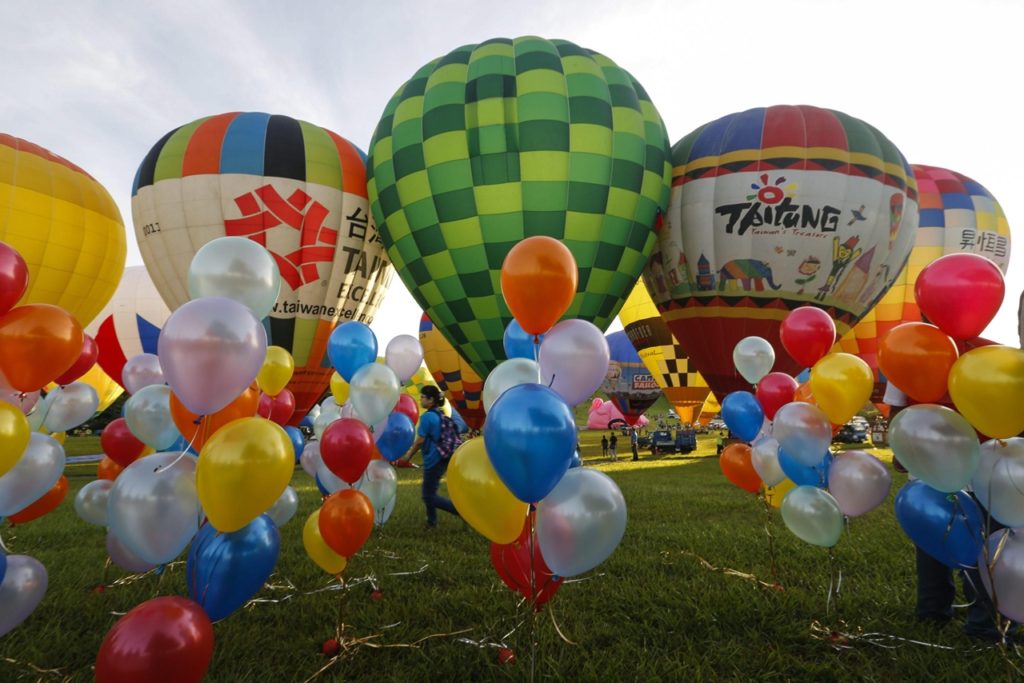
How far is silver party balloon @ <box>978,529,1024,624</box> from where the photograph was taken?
6.77 feet

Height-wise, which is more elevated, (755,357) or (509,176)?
(509,176)

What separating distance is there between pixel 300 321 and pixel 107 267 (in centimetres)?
533

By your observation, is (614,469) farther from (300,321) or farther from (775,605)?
(775,605)

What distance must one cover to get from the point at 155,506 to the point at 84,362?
2.29 m

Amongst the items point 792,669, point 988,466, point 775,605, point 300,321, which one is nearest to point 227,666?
point 792,669

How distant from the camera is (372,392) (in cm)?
373

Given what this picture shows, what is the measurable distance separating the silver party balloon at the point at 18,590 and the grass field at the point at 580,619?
383 millimetres

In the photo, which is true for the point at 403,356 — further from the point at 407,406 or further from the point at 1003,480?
the point at 1003,480

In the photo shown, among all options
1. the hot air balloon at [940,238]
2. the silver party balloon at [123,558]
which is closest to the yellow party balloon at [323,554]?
the silver party balloon at [123,558]

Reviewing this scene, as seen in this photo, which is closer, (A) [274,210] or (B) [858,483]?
(B) [858,483]

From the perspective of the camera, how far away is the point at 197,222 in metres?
8.29

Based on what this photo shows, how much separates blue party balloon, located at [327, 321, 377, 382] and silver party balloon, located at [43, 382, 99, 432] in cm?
184

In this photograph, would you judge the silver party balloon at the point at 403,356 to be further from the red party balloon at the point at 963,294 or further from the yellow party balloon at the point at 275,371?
the red party balloon at the point at 963,294

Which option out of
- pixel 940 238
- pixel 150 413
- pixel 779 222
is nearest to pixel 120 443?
pixel 150 413
